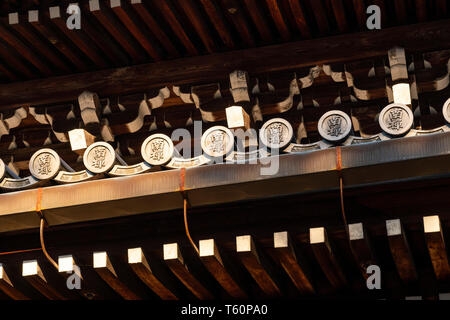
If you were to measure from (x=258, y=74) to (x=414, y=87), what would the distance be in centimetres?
118

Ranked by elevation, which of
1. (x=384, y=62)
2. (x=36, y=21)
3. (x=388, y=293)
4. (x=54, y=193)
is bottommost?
(x=388, y=293)

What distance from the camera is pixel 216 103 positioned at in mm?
7379

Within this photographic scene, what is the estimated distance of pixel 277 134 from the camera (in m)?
6.23

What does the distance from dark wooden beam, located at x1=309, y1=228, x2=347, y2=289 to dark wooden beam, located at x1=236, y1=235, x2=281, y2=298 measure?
354 millimetres

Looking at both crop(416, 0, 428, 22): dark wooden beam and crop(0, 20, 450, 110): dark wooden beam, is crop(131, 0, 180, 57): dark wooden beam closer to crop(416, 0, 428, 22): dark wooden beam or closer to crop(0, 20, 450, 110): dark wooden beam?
crop(0, 20, 450, 110): dark wooden beam

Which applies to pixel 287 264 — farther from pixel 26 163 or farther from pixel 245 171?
pixel 26 163

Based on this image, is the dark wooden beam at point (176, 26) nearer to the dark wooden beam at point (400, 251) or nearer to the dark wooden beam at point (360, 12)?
the dark wooden beam at point (360, 12)

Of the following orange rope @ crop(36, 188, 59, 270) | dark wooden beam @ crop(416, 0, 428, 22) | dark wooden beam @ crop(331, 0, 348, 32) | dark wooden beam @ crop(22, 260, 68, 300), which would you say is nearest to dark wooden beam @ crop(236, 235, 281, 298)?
orange rope @ crop(36, 188, 59, 270)

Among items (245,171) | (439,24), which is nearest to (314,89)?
(439,24)

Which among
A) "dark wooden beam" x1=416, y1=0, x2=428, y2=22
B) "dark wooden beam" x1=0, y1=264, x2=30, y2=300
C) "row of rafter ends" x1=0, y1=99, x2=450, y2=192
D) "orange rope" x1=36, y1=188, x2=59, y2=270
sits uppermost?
"dark wooden beam" x1=416, y1=0, x2=428, y2=22

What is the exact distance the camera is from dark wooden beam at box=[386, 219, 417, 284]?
606cm

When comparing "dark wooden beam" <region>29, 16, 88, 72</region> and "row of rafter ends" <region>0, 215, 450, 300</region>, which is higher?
"dark wooden beam" <region>29, 16, 88, 72</region>

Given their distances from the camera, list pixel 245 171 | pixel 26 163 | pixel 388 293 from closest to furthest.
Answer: pixel 245 171, pixel 388 293, pixel 26 163

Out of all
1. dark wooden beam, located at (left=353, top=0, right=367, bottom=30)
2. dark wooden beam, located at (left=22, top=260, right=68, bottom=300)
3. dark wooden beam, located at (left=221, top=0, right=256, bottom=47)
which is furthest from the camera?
dark wooden beam, located at (left=221, top=0, right=256, bottom=47)
